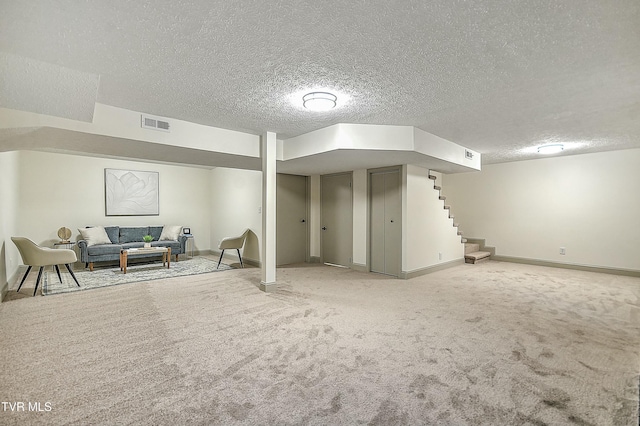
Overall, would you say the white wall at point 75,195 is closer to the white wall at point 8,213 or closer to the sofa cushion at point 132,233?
the sofa cushion at point 132,233

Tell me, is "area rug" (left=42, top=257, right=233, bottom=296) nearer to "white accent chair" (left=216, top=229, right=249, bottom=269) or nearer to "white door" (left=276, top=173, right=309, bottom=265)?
"white accent chair" (left=216, top=229, right=249, bottom=269)

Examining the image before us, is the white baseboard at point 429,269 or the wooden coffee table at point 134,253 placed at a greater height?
the wooden coffee table at point 134,253

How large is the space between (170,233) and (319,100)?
623 centimetres

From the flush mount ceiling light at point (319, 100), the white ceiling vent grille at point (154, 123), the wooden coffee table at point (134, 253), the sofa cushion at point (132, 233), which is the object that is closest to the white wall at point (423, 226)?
the flush mount ceiling light at point (319, 100)

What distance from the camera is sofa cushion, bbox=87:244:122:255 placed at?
6.28m

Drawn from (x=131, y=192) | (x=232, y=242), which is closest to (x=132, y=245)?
(x=131, y=192)

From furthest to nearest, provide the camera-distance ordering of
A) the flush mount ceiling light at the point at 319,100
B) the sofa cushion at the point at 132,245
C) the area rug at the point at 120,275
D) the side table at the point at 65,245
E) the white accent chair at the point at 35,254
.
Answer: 1. the sofa cushion at the point at 132,245
2. the side table at the point at 65,245
3. the area rug at the point at 120,275
4. the white accent chair at the point at 35,254
5. the flush mount ceiling light at the point at 319,100

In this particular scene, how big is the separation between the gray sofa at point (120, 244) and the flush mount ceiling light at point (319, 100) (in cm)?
564

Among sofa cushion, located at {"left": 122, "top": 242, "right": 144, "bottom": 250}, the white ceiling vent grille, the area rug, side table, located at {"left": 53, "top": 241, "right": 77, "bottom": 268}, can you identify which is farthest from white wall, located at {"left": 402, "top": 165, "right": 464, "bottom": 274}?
side table, located at {"left": 53, "top": 241, "right": 77, "bottom": 268}

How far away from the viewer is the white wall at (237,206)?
6863mm

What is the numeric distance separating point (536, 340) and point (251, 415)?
267cm

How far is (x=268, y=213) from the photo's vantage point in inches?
184

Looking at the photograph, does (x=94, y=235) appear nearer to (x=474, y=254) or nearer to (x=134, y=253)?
(x=134, y=253)

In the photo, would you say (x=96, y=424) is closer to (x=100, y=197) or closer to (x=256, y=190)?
(x=256, y=190)
